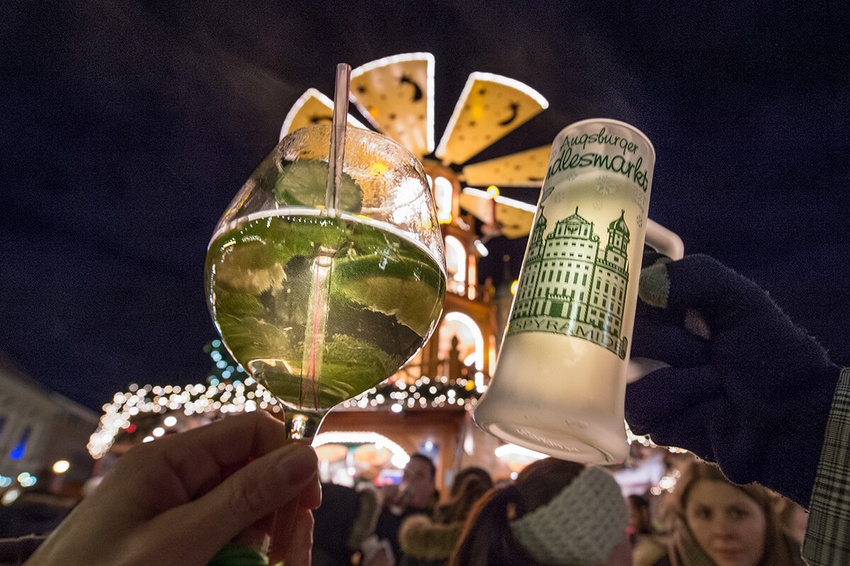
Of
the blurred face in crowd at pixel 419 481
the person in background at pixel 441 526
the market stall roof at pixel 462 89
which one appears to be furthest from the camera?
the market stall roof at pixel 462 89

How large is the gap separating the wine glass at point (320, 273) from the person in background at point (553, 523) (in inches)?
65.7

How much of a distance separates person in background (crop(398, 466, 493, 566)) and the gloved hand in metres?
2.35

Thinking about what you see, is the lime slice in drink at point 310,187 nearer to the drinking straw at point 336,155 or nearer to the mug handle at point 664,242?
the drinking straw at point 336,155

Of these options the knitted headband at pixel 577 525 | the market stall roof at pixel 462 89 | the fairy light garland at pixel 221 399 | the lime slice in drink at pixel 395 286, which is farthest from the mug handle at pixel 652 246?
the fairy light garland at pixel 221 399

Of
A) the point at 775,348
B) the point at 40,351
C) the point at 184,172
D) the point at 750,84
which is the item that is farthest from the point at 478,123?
the point at 40,351

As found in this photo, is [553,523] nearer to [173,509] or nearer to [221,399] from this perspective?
[173,509]

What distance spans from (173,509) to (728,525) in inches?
108

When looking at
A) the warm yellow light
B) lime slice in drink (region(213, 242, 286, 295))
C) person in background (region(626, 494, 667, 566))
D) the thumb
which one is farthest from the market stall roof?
the thumb

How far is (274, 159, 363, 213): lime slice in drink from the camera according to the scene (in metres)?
0.81

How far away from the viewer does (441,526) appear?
3.25m

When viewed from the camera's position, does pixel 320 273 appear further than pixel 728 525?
No

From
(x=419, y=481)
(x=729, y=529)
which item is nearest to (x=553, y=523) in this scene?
(x=729, y=529)

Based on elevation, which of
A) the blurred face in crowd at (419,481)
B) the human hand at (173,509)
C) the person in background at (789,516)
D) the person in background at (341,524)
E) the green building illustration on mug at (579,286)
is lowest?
the person in background at (341,524)

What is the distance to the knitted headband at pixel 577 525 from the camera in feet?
7.07
